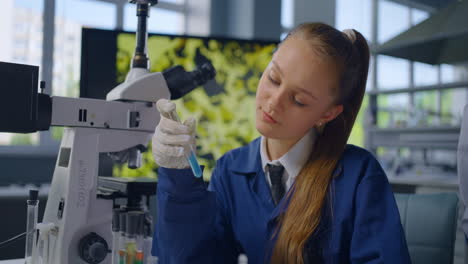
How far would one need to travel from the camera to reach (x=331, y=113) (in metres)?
0.88

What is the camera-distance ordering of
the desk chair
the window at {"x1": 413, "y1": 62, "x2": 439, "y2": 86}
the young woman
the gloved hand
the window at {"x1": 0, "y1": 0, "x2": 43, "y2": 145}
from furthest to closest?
the window at {"x1": 413, "y1": 62, "x2": 439, "y2": 86} → the window at {"x1": 0, "y1": 0, "x2": 43, "y2": 145} → the desk chair → the young woman → the gloved hand

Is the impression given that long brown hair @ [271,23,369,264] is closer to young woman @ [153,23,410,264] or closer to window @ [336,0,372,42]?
young woman @ [153,23,410,264]

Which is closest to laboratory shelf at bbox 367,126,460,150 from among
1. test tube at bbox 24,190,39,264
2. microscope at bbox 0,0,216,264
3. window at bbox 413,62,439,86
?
microscope at bbox 0,0,216,264

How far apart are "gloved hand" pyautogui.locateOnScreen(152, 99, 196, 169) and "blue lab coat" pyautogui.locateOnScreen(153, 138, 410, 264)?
49 mm

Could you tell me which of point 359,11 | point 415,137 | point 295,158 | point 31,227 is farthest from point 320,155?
point 359,11

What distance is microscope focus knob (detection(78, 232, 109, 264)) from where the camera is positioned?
35.1 inches

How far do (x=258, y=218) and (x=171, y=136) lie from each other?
0.32 metres

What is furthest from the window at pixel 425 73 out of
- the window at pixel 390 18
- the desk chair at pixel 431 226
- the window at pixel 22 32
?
the desk chair at pixel 431 226

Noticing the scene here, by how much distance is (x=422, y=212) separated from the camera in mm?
1089

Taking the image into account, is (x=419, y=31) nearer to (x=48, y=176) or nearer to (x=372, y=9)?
(x=48, y=176)

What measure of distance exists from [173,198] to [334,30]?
435 millimetres

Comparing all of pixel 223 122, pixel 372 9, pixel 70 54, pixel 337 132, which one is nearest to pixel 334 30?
pixel 337 132

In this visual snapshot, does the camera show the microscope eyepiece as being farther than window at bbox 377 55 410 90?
No

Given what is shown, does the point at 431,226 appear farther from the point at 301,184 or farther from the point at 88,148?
the point at 88,148
